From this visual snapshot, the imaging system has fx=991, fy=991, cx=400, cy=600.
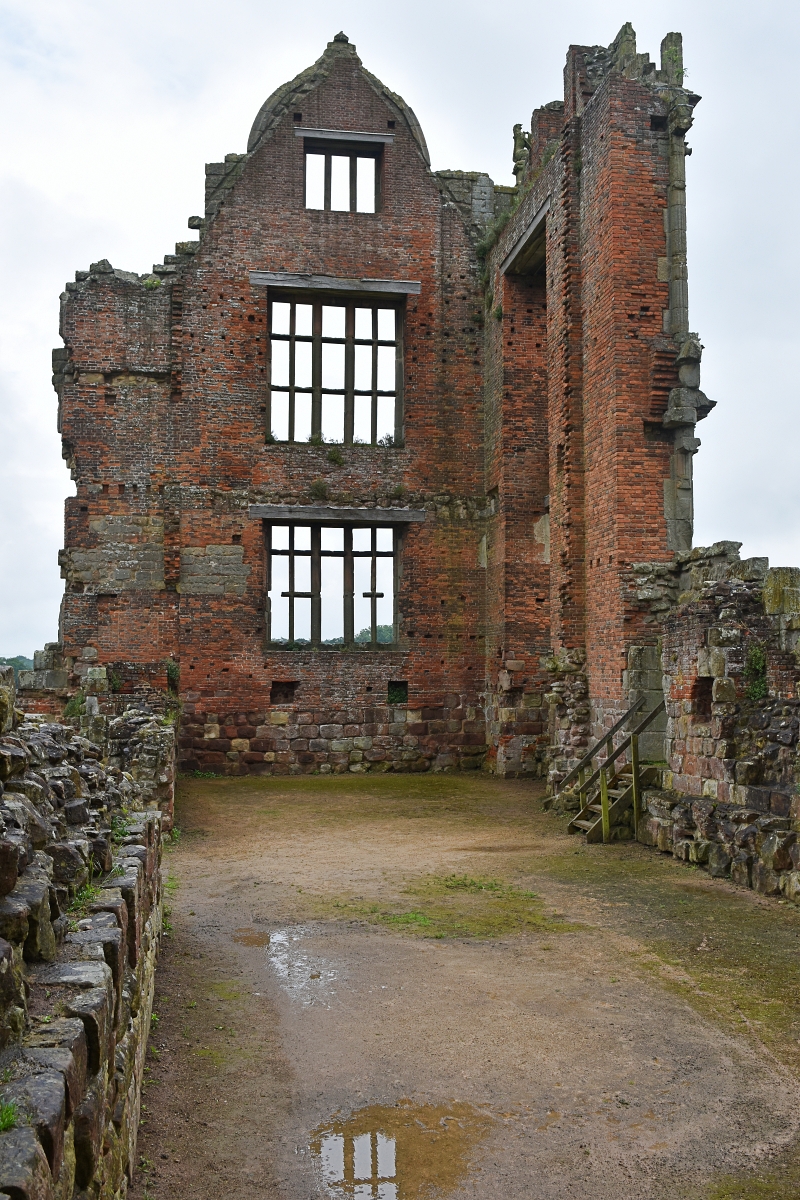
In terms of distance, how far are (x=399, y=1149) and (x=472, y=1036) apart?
130cm

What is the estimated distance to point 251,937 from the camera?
7449mm

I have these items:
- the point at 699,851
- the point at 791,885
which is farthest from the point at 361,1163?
the point at 699,851

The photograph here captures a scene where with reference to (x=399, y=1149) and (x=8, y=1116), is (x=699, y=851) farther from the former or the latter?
(x=8, y=1116)

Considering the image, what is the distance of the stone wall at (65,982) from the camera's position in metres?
2.33

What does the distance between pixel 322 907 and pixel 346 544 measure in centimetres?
1132

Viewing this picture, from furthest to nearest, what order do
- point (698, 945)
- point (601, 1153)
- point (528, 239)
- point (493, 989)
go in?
point (528, 239) < point (698, 945) < point (493, 989) < point (601, 1153)

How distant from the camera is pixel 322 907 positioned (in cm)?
834

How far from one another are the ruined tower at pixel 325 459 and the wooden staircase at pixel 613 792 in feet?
17.9

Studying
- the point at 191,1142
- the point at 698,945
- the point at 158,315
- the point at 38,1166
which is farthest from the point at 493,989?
the point at 158,315

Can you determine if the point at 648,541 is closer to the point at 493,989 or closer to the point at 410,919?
the point at 410,919

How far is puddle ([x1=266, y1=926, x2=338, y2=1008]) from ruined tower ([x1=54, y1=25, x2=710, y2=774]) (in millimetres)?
10415

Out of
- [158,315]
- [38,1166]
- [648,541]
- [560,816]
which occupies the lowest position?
[560,816]

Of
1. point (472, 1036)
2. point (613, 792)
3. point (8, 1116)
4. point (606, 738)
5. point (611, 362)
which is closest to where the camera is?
point (8, 1116)

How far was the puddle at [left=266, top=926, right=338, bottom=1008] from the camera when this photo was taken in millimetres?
6105
